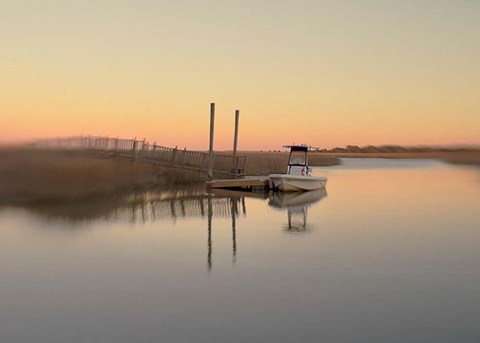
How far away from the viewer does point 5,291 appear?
10.0 m

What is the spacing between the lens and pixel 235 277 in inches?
444

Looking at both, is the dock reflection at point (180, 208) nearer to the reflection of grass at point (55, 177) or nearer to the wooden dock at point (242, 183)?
the wooden dock at point (242, 183)

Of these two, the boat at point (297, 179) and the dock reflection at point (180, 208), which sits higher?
the boat at point (297, 179)

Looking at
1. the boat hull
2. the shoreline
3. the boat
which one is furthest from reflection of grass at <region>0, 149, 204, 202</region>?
the boat

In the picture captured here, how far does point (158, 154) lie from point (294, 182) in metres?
9.32

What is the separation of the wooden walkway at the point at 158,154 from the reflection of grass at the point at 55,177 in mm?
1900

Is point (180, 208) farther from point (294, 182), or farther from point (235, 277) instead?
point (235, 277)

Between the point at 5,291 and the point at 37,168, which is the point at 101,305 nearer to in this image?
the point at 5,291

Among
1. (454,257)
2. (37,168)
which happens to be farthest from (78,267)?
(37,168)

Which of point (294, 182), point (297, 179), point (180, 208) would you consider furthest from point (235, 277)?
point (294, 182)

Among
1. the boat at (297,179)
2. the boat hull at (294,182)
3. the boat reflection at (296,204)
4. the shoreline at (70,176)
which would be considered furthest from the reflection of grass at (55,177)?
the boat reflection at (296,204)

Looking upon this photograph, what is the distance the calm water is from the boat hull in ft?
30.2

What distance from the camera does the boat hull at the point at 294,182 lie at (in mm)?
31027

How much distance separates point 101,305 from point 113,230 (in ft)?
27.0
